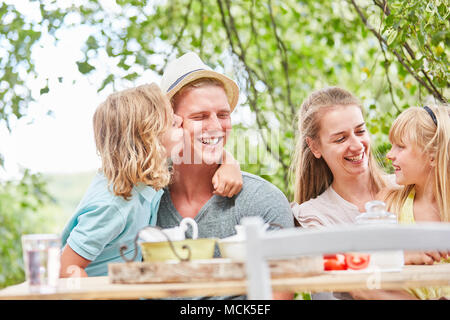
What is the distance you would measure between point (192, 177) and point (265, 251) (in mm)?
1016

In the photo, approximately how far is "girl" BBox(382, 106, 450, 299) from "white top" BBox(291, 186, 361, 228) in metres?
0.14

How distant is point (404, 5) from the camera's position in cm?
194

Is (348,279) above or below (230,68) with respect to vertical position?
below

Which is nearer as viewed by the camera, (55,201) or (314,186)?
(314,186)

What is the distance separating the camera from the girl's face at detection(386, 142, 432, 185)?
5.62 feet

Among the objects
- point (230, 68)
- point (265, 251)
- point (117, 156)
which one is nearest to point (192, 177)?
point (117, 156)

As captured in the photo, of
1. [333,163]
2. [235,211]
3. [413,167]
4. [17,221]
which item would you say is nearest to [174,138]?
[235,211]

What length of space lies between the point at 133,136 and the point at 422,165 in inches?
36.0

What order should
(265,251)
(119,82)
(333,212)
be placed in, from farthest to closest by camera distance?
(119,82)
(333,212)
(265,251)

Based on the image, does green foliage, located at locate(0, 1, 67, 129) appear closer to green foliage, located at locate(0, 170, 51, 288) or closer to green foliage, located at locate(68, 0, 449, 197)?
green foliage, located at locate(68, 0, 449, 197)

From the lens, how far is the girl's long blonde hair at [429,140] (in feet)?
5.54

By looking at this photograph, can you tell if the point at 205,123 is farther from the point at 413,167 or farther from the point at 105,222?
the point at 413,167

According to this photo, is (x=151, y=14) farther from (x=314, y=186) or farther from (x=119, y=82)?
(x=314, y=186)

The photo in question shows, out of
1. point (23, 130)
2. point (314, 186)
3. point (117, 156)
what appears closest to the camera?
point (117, 156)
